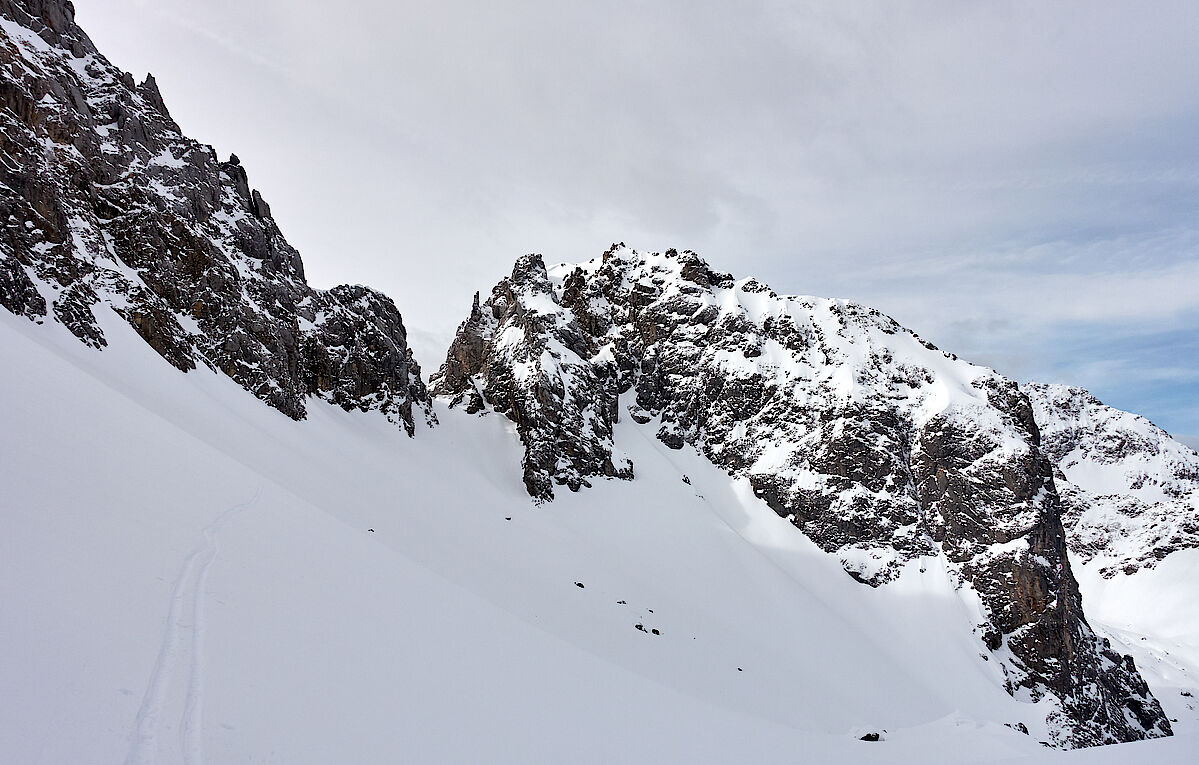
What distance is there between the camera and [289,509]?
19828 mm

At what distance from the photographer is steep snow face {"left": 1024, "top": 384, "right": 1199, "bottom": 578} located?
16300cm

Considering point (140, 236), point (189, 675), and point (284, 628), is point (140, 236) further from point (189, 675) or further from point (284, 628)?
point (189, 675)

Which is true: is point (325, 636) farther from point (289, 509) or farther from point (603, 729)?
point (289, 509)

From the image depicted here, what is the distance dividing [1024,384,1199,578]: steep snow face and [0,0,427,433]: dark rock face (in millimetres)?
206178

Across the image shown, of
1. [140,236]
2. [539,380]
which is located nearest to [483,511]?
[539,380]

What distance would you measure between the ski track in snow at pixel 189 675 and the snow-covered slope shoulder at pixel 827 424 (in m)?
64.4

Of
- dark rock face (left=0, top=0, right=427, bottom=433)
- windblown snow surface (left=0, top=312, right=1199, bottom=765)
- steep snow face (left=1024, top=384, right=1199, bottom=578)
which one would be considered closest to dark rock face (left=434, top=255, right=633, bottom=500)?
dark rock face (left=0, top=0, right=427, bottom=433)

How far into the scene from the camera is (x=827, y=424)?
93938mm

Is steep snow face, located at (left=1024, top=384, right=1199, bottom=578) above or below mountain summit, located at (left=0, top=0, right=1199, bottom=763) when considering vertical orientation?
above

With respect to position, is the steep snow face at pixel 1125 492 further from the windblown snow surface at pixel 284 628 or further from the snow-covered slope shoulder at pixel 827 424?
the windblown snow surface at pixel 284 628

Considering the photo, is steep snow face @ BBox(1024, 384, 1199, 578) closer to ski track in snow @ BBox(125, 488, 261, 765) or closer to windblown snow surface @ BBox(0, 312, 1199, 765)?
windblown snow surface @ BBox(0, 312, 1199, 765)

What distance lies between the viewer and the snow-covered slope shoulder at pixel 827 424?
78.2m

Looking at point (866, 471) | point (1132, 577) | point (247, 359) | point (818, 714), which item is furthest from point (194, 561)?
point (1132, 577)

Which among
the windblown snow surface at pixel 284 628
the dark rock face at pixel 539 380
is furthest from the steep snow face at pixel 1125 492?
the windblown snow surface at pixel 284 628
